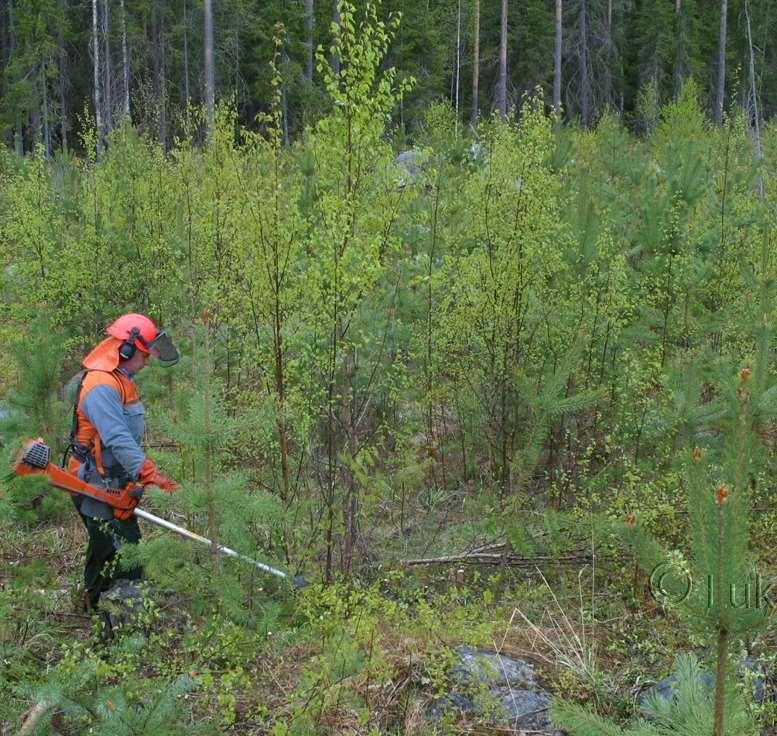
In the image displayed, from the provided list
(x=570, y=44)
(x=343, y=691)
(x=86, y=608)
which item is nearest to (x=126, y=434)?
(x=86, y=608)

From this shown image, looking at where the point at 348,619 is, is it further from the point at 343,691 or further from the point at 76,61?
the point at 76,61

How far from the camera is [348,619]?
4566mm

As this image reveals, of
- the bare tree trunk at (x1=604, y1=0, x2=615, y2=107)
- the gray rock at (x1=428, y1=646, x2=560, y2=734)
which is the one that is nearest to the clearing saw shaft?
the gray rock at (x1=428, y1=646, x2=560, y2=734)

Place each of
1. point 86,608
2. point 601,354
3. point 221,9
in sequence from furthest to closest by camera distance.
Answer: point 221,9 < point 601,354 < point 86,608

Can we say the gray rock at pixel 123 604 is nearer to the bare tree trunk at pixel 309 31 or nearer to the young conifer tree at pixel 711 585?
the young conifer tree at pixel 711 585

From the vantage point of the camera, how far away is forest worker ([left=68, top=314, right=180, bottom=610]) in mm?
4777

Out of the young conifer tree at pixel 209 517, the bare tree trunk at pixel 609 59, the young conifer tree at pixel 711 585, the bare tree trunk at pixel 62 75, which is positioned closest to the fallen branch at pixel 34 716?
the young conifer tree at pixel 209 517

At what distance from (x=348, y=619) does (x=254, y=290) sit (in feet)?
8.04

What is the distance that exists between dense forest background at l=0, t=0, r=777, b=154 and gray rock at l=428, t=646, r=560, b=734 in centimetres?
2356

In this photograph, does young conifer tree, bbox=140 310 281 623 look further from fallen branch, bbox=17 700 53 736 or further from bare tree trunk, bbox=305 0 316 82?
bare tree trunk, bbox=305 0 316 82

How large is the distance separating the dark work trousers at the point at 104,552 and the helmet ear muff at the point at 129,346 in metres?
1.05

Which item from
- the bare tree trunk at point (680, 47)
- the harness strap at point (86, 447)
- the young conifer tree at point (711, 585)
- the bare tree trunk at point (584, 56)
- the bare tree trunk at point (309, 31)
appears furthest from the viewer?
the bare tree trunk at point (680, 47)

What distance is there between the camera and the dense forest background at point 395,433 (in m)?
3.80

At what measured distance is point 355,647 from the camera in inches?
151
